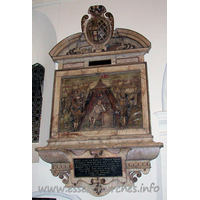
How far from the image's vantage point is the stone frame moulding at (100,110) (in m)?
→ 4.08

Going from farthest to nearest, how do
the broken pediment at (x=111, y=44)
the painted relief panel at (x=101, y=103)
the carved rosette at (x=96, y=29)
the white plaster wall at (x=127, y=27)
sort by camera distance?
the carved rosette at (x=96, y=29) → the broken pediment at (x=111, y=44) → the painted relief panel at (x=101, y=103) → the white plaster wall at (x=127, y=27)

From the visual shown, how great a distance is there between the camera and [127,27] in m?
5.27

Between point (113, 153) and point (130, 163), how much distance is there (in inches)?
14.1

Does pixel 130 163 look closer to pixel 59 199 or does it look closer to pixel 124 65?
pixel 59 199

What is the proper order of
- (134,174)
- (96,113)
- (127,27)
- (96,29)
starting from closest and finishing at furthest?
(134,174) < (96,113) < (96,29) < (127,27)

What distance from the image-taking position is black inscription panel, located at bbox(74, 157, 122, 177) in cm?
407

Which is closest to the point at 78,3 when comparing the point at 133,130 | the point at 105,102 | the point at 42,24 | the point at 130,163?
the point at 42,24

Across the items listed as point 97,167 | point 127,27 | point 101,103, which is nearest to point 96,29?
point 127,27

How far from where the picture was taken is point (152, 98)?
455 cm

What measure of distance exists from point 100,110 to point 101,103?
15 centimetres

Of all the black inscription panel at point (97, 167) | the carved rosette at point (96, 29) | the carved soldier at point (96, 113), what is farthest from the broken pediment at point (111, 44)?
the black inscription panel at point (97, 167)

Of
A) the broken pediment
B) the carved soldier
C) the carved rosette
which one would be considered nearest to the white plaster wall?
the broken pediment

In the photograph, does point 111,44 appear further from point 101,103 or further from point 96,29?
point 101,103

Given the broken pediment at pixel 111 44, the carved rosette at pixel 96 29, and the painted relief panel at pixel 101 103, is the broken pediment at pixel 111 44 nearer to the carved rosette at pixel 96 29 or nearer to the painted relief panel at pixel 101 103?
the carved rosette at pixel 96 29
